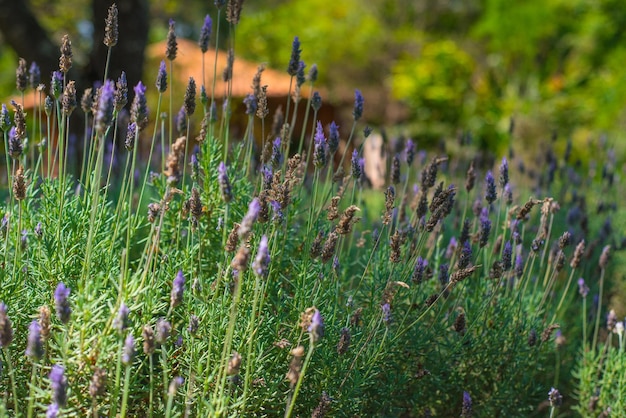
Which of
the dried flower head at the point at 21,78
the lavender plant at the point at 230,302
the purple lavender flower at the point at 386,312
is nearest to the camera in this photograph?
the lavender plant at the point at 230,302

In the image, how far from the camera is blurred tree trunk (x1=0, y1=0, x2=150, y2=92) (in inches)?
217

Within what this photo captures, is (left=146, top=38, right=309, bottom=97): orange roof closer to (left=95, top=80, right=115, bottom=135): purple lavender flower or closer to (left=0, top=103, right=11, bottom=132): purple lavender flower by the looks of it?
(left=0, top=103, right=11, bottom=132): purple lavender flower

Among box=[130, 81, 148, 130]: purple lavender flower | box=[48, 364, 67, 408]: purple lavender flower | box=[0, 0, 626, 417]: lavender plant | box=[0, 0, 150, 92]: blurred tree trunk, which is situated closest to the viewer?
box=[48, 364, 67, 408]: purple lavender flower

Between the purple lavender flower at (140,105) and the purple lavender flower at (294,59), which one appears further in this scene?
the purple lavender flower at (294,59)

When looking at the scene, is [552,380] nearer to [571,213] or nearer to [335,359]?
[571,213]

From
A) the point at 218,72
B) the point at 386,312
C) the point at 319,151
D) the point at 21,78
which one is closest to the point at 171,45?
the point at 21,78

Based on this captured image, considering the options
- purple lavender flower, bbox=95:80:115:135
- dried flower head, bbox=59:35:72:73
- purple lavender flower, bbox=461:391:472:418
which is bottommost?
purple lavender flower, bbox=461:391:472:418

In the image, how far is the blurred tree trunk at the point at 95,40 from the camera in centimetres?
552

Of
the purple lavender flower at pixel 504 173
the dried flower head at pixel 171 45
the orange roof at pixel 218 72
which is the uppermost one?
the orange roof at pixel 218 72

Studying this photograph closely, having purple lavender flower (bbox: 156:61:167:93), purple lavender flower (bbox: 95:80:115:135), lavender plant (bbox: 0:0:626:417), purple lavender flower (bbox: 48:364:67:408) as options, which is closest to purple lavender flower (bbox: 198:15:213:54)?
lavender plant (bbox: 0:0:626:417)

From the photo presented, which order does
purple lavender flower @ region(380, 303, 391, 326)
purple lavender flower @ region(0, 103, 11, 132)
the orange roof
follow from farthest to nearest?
the orange roof
purple lavender flower @ region(0, 103, 11, 132)
purple lavender flower @ region(380, 303, 391, 326)

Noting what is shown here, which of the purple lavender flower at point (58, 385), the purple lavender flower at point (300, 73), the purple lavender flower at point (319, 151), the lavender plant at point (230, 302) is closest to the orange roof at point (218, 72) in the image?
the purple lavender flower at point (300, 73)

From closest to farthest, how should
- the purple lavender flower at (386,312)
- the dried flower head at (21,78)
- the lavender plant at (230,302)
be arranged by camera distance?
the lavender plant at (230,302)
the purple lavender flower at (386,312)
the dried flower head at (21,78)

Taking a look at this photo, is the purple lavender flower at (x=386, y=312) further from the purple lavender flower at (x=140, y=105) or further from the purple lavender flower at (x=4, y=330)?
the purple lavender flower at (x=4, y=330)
